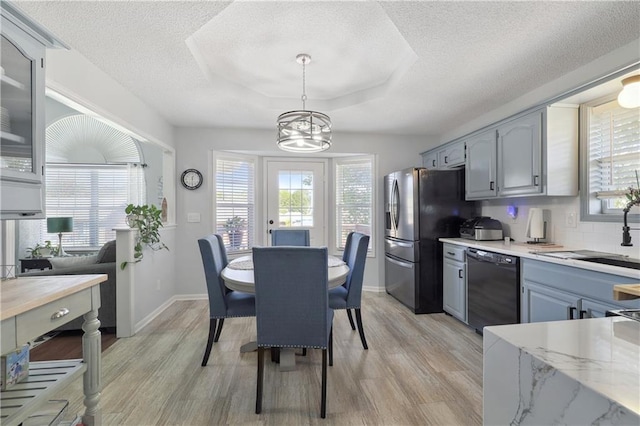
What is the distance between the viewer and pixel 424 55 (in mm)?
2299

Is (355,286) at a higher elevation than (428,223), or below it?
below

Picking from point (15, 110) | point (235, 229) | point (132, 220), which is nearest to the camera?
point (15, 110)

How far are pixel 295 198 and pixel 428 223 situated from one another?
2043 millimetres

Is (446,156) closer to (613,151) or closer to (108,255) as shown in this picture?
(613,151)

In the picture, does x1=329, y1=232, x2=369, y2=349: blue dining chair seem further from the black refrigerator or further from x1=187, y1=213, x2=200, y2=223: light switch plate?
x1=187, y1=213, x2=200, y2=223: light switch plate

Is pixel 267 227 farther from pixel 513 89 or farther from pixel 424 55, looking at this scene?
pixel 513 89

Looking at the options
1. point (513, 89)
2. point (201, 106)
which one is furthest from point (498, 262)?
point (201, 106)

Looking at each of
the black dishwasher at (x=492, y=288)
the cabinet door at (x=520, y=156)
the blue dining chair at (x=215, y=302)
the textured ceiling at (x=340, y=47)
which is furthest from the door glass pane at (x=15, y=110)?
the cabinet door at (x=520, y=156)

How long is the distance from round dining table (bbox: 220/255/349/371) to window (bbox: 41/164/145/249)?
3.17m

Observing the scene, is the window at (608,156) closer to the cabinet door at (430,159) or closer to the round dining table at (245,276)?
the cabinet door at (430,159)

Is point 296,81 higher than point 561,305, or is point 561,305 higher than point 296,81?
point 296,81

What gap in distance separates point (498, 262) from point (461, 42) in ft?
5.90

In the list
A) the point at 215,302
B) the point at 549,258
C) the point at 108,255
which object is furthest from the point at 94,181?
the point at 549,258

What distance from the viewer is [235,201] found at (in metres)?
A: 4.53
